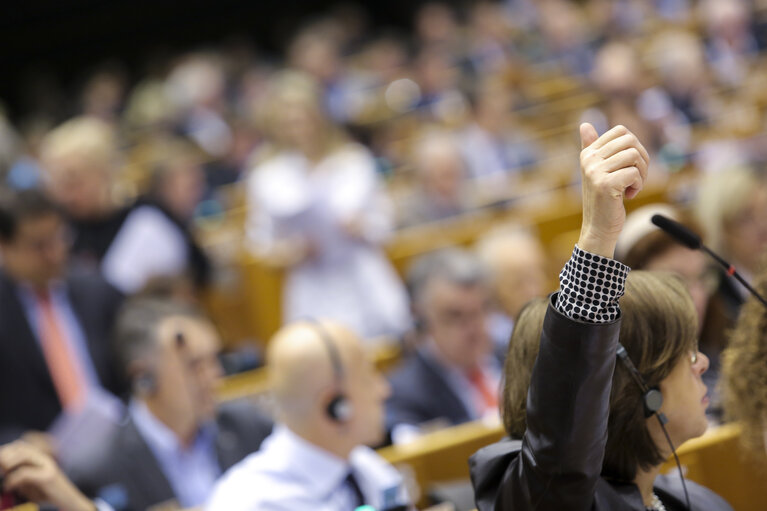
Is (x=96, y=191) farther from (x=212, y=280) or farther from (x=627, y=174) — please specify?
(x=627, y=174)

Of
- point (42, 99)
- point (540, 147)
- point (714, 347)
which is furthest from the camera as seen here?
point (42, 99)

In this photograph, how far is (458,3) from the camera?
1106 centimetres

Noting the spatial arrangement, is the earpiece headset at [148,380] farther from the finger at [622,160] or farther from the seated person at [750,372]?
the finger at [622,160]

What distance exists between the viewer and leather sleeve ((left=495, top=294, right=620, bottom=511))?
3.47 feet

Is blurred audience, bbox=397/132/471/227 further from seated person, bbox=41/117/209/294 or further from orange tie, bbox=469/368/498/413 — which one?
orange tie, bbox=469/368/498/413

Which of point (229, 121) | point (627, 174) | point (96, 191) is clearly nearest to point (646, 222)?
point (627, 174)

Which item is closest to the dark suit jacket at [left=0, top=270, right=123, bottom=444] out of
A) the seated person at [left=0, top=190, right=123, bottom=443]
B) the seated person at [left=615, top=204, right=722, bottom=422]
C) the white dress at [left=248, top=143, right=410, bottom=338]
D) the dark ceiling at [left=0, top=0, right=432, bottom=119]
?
the seated person at [left=0, top=190, right=123, bottom=443]

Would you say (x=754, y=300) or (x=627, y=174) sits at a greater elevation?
(x=627, y=174)

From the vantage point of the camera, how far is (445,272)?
294 centimetres

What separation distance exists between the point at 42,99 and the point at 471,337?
8.26 meters

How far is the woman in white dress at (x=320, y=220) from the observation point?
12.2 feet

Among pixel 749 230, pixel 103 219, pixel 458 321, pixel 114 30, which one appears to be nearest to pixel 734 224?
pixel 749 230

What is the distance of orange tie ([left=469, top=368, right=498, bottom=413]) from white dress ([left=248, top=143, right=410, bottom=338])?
94 centimetres

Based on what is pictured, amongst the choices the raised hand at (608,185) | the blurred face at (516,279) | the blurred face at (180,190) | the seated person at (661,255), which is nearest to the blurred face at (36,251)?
the blurred face at (180,190)
